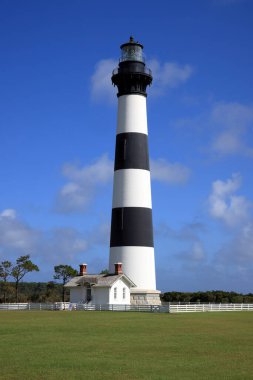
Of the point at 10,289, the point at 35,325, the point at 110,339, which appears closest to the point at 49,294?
the point at 10,289

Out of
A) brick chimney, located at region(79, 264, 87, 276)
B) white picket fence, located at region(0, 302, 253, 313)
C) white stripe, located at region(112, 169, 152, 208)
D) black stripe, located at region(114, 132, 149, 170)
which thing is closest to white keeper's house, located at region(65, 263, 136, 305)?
brick chimney, located at region(79, 264, 87, 276)

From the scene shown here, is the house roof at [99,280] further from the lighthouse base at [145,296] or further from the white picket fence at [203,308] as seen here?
the white picket fence at [203,308]

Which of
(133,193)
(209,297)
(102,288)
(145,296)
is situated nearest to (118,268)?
(102,288)

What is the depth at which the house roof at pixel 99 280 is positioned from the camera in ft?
142

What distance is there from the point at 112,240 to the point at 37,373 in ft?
102

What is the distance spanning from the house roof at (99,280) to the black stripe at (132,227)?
8.27 feet

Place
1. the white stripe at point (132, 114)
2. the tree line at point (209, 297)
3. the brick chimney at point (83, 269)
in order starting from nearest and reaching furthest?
the white stripe at point (132, 114), the brick chimney at point (83, 269), the tree line at point (209, 297)

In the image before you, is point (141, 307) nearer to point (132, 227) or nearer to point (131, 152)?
point (132, 227)

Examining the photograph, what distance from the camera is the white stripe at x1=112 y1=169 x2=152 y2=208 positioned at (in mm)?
42844

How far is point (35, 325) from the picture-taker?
1011 inches

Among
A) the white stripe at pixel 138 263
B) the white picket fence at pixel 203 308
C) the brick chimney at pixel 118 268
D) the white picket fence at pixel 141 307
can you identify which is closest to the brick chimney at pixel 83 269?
the white picket fence at pixel 141 307

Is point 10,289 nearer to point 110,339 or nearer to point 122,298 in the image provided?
point 122,298

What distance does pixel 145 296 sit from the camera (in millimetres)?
43531

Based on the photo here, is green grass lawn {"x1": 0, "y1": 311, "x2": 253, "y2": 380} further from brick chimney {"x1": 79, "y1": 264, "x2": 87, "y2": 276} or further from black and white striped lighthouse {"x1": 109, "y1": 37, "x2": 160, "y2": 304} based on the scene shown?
brick chimney {"x1": 79, "y1": 264, "x2": 87, "y2": 276}
